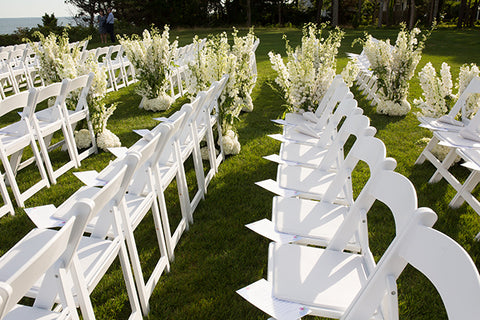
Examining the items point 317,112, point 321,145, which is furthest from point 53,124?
point 317,112

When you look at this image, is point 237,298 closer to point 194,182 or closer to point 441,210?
point 194,182

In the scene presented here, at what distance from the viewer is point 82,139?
5.15 meters

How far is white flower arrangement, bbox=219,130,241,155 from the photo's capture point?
16.0ft

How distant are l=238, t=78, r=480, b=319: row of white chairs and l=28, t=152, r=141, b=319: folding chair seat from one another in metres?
0.75

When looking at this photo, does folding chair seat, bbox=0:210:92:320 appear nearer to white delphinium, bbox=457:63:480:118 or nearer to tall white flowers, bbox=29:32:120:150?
tall white flowers, bbox=29:32:120:150

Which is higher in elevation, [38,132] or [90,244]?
[38,132]

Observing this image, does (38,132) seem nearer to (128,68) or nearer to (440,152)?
(440,152)

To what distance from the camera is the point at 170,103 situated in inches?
282

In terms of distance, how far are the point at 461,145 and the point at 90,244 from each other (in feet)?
11.3

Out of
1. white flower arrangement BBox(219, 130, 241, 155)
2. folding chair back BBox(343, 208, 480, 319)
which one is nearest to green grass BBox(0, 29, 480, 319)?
white flower arrangement BBox(219, 130, 241, 155)

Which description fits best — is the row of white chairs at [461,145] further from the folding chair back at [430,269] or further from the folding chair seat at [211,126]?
the folding chair seat at [211,126]

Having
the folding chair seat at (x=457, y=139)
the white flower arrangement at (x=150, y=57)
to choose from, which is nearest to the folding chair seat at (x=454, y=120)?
the folding chair seat at (x=457, y=139)

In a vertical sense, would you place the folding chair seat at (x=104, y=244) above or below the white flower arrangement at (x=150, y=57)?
below

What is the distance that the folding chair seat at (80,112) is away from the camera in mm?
4379
